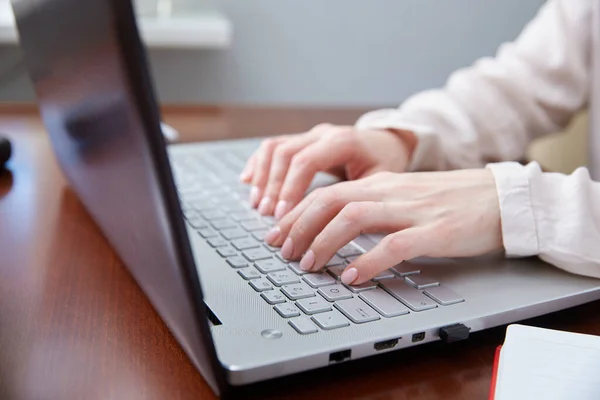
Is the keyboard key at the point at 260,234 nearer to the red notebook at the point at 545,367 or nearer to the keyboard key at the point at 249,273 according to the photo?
the keyboard key at the point at 249,273

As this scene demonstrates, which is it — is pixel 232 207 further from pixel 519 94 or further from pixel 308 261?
pixel 519 94

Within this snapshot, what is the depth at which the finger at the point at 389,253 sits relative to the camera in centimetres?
45

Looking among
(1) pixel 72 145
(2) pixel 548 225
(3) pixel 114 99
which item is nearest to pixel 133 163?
(3) pixel 114 99

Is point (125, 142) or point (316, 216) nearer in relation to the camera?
point (125, 142)

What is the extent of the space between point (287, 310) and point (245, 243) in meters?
0.14

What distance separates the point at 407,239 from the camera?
49 centimetres

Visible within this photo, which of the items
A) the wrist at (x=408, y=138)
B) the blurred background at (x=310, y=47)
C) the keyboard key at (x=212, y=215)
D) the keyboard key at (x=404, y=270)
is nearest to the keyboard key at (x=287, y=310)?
the keyboard key at (x=404, y=270)

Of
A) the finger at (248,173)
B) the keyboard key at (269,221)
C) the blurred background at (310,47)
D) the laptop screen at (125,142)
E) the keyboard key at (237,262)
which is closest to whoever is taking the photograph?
the laptop screen at (125,142)

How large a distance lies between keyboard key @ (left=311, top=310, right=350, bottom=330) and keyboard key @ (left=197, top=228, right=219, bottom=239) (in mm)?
186

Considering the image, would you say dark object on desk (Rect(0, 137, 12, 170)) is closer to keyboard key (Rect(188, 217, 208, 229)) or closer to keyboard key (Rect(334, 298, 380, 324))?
keyboard key (Rect(188, 217, 208, 229))

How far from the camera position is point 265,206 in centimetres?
62

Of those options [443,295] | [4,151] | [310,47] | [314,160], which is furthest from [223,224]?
[310,47]

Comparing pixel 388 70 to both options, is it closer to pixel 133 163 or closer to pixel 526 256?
pixel 526 256

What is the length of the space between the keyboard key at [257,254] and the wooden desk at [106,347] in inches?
3.4
